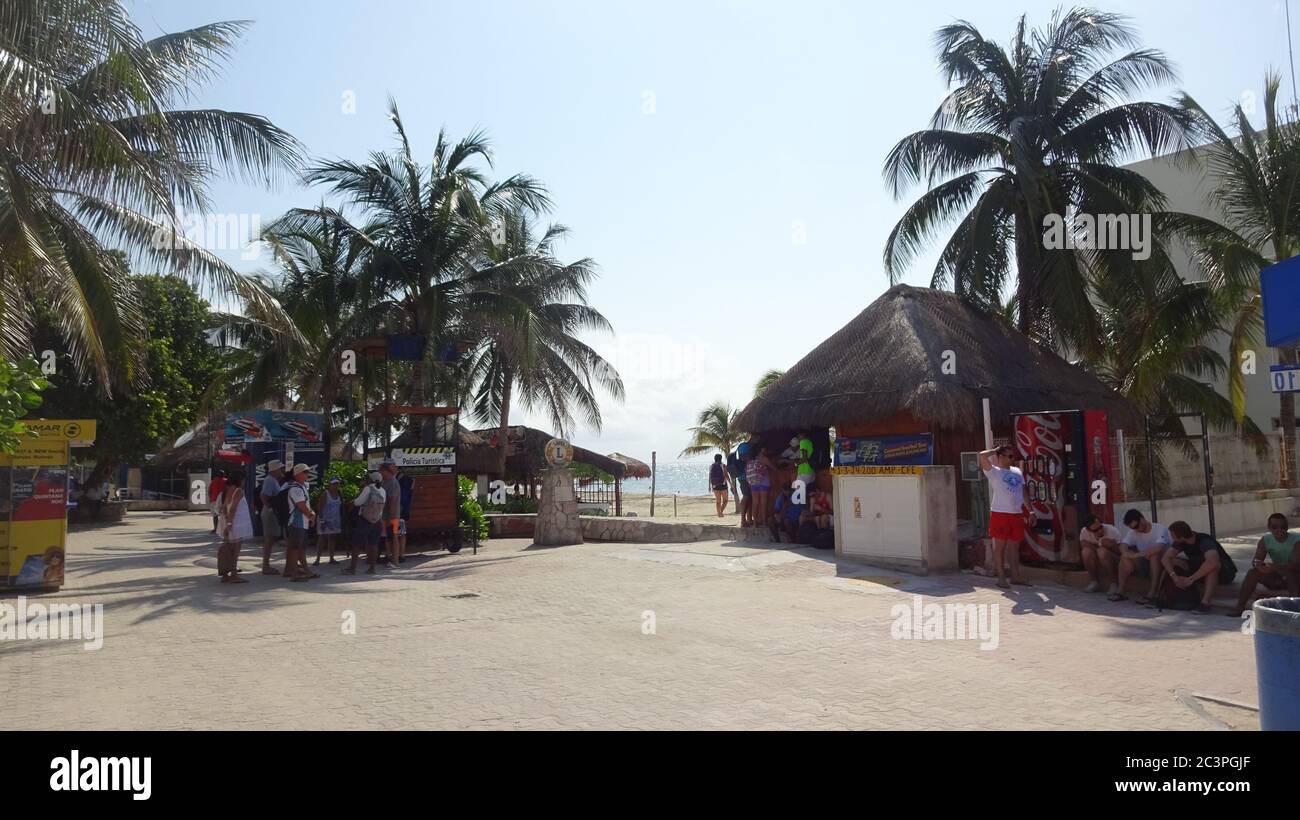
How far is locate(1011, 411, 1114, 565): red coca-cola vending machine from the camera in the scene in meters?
12.1

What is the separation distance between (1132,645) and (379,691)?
638cm

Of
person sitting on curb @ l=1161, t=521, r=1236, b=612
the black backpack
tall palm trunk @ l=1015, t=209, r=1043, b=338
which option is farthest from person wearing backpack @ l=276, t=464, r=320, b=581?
tall palm trunk @ l=1015, t=209, r=1043, b=338

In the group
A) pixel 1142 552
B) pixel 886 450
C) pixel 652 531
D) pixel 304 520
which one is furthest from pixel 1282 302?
pixel 652 531

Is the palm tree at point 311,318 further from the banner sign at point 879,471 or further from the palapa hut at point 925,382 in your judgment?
the banner sign at point 879,471

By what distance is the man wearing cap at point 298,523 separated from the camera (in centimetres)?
1282

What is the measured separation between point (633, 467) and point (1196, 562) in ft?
82.6

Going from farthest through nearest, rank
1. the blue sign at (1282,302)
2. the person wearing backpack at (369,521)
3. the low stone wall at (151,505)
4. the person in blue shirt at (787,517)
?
the low stone wall at (151,505) → the person in blue shirt at (787,517) → the person wearing backpack at (369,521) → the blue sign at (1282,302)

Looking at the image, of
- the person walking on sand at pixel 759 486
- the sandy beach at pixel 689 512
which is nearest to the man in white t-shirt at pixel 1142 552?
the person walking on sand at pixel 759 486

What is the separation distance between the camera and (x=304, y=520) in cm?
1304

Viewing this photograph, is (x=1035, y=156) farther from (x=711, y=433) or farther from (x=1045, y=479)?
(x=711, y=433)

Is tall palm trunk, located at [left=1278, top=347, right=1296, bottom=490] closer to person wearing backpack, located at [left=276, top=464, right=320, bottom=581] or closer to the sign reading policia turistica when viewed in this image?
person wearing backpack, located at [left=276, top=464, right=320, bottom=581]

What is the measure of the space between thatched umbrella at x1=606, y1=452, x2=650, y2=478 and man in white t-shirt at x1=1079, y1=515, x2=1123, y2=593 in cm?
2263

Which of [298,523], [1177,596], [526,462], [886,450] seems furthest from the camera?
[526,462]
